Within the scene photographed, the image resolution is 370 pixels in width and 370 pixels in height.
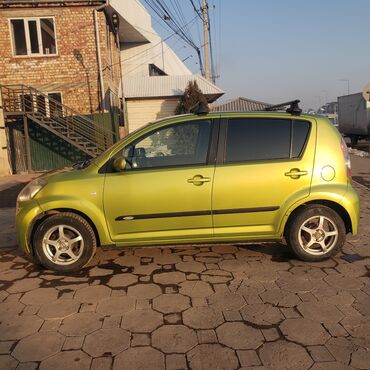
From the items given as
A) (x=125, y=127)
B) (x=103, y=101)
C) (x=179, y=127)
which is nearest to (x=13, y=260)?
(x=179, y=127)

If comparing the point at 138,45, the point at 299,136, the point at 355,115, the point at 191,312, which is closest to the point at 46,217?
the point at 191,312

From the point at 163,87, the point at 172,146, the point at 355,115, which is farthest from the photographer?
the point at 355,115

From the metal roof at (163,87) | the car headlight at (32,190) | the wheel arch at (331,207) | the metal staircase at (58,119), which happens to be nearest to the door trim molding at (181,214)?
the wheel arch at (331,207)

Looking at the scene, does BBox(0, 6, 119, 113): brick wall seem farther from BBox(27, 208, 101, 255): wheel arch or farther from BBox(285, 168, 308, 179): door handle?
BBox(285, 168, 308, 179): door handle

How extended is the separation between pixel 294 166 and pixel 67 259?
276cm

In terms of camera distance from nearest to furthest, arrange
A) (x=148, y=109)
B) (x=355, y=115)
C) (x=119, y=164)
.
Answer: (x=119, y=164) < (x=148, y=109) < (x=355, y=115)

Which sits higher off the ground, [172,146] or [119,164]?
[172,146]

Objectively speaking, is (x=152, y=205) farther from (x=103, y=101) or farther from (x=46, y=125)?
(x=103, y=101)

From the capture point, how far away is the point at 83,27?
52.7 ft

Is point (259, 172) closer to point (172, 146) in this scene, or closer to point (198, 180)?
point (198, 180)

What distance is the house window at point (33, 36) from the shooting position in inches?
628

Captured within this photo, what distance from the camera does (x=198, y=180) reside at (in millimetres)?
A: 4316

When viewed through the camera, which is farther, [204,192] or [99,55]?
[99,55]

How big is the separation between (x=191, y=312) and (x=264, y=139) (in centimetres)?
209
